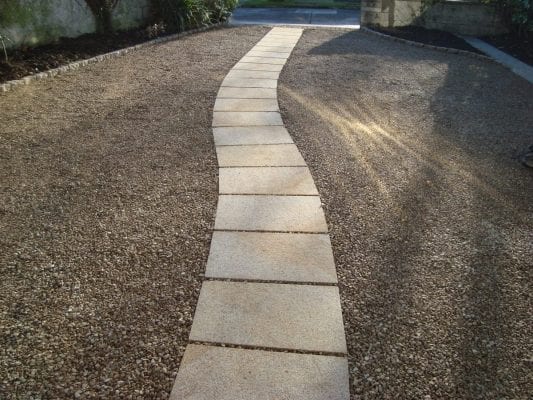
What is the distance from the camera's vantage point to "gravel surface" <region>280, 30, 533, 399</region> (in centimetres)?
148

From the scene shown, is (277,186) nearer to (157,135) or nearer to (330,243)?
(330,243)

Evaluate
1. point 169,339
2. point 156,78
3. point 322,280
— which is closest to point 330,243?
point 322,280

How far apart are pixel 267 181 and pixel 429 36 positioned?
681cm

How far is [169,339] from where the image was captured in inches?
62.1

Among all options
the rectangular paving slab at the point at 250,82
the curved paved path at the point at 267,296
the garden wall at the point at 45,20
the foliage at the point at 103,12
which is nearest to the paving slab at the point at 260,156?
the curved paved path at the point at 267,296

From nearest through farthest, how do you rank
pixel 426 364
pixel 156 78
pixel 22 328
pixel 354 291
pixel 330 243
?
pixel 426 364
pixel 22 328
pixel 354 291
pixel 330 243
pixel 156 78

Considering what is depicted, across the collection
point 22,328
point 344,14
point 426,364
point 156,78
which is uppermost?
point 344,14

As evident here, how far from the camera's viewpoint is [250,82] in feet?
16.4

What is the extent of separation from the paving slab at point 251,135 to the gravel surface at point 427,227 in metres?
0.15

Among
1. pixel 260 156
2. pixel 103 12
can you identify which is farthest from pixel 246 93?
pixel 103 12

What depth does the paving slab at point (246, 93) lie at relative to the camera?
4.46m

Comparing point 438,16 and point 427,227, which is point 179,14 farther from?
point 427,227

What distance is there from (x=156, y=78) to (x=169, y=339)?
408 centimetres

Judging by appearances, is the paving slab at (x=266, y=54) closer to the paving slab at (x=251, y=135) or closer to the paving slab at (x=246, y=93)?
the paving slab at (x=246, y=93)
